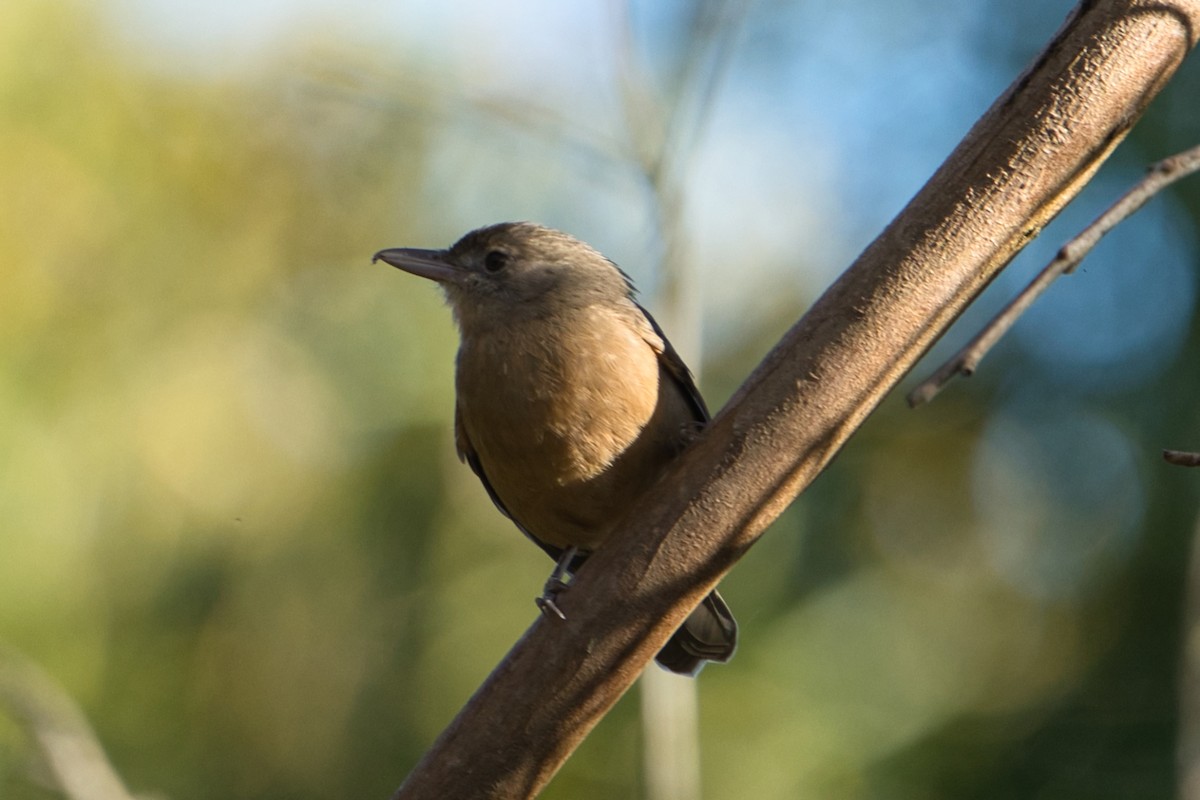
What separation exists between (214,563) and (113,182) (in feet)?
7.77

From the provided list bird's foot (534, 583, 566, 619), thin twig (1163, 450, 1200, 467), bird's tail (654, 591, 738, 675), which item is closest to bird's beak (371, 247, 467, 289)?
bird's tail (654, 591, 738, 675)

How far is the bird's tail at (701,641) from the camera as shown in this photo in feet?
14.1

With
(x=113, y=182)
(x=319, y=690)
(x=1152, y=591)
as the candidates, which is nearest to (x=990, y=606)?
(x=1152, y=591)

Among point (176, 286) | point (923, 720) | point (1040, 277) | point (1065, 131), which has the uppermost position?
point (1065, 131)

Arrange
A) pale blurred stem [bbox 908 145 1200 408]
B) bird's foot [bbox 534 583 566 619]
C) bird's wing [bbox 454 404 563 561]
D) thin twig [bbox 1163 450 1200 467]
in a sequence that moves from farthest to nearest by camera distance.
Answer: bird's wing [bbox 454 404 563 561] < bird's foot [bbox 534 583 566 619] < pale blurred stem [bbox 908 145 1200 408] < thin twig [bbox 1163 450 1200 467]

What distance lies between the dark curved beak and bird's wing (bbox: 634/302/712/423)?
0.83 metres

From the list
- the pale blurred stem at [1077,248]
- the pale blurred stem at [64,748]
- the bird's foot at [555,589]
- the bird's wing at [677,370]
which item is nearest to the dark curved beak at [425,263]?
the bird's wing at [677,370]

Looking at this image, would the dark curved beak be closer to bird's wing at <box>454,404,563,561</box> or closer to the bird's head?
the bird's head

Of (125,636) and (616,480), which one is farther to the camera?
(125,636)

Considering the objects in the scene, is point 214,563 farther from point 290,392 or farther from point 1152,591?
point 1152,591

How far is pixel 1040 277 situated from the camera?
2.52 m

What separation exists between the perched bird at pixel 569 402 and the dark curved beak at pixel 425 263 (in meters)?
0.04

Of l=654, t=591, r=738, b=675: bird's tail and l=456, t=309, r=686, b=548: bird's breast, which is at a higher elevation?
l=456, t=309, r=686, b=548: bird's breast

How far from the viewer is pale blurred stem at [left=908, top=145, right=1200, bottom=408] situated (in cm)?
250
